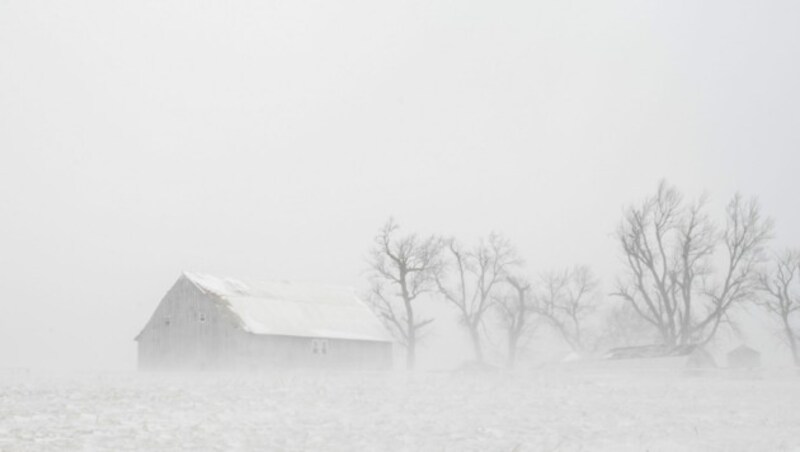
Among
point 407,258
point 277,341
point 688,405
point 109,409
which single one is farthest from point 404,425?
point 407,258

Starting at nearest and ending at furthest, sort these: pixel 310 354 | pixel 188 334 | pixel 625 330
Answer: pixel 188 334 < pixel 310 354 < pixel 625 330

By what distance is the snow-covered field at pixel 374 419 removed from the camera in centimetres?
1376

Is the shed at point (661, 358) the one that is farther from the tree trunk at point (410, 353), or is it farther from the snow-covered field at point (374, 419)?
the snow-covered field at point (374, 419)

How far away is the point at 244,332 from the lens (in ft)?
179

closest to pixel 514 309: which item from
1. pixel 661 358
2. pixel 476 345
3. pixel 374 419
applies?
pixel 476 345

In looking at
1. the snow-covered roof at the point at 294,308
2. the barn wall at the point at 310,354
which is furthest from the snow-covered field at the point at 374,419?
the snow-covered roof at the point at 294,308

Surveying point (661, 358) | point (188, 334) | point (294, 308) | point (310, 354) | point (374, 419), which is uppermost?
point (294, 308)

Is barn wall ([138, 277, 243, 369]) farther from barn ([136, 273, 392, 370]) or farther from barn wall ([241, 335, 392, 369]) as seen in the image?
barn wall ([241, 335, 392, 369])

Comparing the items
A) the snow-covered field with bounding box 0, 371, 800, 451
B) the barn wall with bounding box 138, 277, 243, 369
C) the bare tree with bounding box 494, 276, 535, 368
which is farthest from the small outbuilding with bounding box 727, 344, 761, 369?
the snow-covered field with bounding box 0, 371, 800, 451

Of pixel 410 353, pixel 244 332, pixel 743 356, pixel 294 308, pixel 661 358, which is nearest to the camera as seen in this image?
pixel 661 358

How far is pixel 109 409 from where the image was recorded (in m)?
17.1

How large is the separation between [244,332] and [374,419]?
38.7m

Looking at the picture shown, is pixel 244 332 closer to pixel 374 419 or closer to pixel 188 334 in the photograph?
pixel 188 334

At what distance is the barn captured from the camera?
54.8 meters
